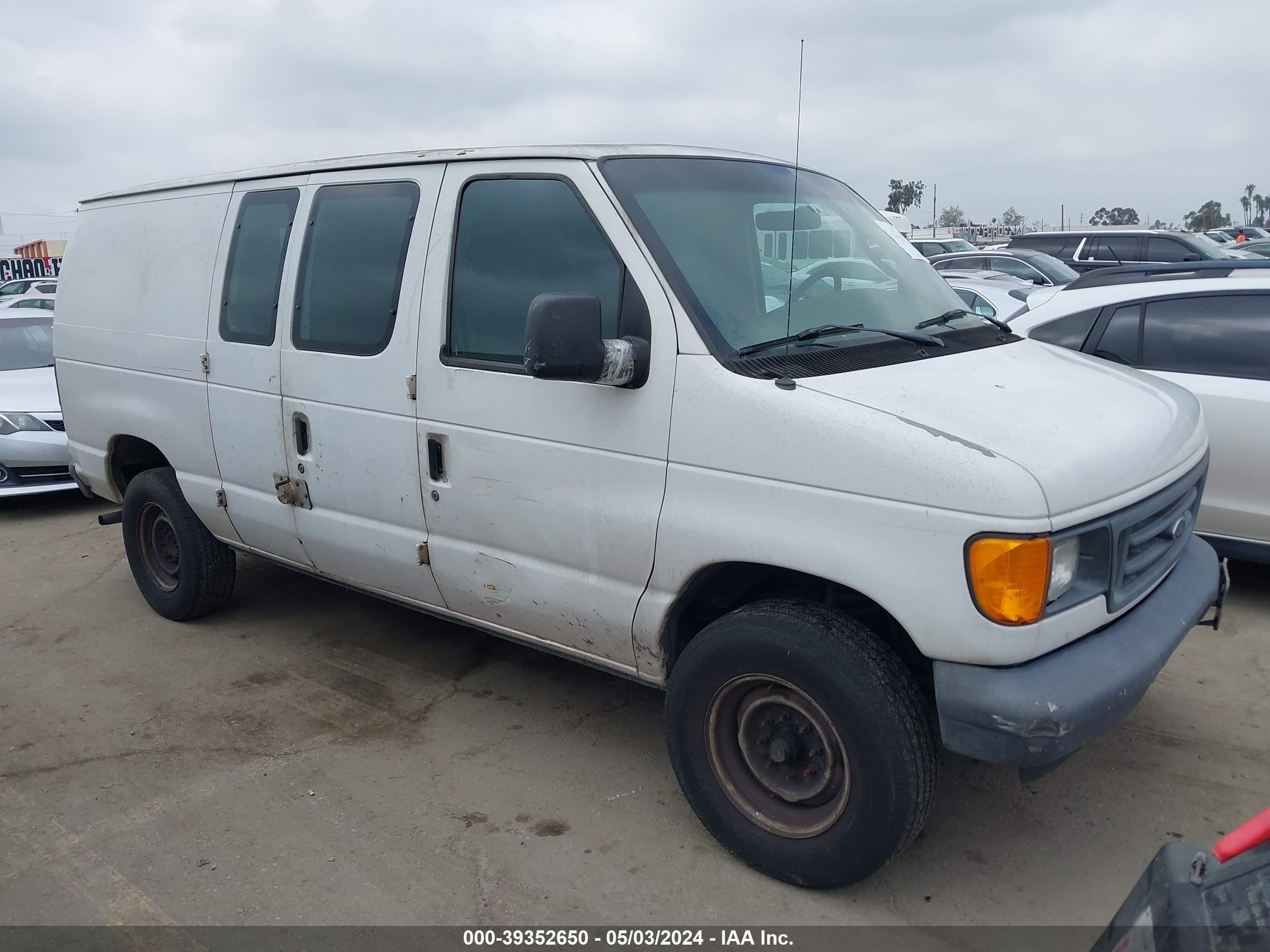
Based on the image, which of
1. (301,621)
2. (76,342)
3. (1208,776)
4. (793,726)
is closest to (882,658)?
(793,726)

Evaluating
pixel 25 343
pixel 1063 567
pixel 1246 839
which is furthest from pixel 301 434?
pixel 25 343

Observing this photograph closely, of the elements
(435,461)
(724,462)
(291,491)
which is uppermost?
(724,462)

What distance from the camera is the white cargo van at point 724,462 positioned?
2.62 meters

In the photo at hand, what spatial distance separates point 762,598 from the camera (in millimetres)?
3268

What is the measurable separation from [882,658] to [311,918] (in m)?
1.80

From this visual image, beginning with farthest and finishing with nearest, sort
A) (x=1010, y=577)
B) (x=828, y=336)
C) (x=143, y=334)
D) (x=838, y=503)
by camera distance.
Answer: (x=143, y=334) → (x=828, y=336) → (x=838, y=503) → (x=1010, y=577)

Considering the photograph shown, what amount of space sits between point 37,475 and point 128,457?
315cm

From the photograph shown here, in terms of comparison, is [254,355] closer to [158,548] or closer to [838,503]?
[158,548]

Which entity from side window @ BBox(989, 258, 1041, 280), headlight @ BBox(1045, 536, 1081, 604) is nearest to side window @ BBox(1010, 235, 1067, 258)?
side window @ BBox(989, 258, 1041, 280)

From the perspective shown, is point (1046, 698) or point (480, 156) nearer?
point (1046, 698)

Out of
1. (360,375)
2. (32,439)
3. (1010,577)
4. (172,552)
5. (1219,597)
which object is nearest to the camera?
(1010,577)

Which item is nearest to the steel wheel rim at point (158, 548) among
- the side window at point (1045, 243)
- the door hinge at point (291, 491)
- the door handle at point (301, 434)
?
the door hinge at point (291, 491)

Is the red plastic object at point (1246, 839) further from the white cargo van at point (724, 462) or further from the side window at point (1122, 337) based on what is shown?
the side window at point (1122, 337)

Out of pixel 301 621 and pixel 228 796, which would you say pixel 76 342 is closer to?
pixel 301 621
